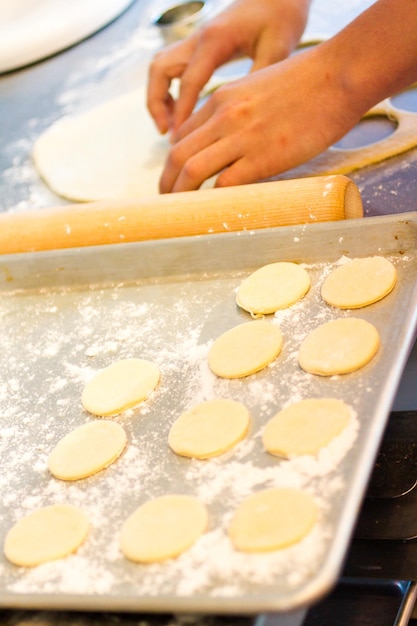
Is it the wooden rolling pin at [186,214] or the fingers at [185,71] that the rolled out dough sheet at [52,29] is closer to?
the fingers at [185,71]

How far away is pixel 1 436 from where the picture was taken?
1.34m

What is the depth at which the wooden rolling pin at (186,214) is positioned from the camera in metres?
1.48

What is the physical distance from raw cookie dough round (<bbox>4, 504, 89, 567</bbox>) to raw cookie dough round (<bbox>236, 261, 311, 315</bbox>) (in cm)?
51

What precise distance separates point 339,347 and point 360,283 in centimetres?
16

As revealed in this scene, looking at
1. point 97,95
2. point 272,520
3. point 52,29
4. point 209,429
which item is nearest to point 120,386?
point 209,429

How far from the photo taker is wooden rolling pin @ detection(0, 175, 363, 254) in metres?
1.48

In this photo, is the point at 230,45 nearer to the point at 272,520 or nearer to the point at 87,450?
the point at 87,450

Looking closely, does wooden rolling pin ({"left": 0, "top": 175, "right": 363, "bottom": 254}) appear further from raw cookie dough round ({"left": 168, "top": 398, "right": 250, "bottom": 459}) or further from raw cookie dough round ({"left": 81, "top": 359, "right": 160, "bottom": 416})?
raw cookie dough round ({"left": 168, "top": 398, "right": 250, "bottom": 459})

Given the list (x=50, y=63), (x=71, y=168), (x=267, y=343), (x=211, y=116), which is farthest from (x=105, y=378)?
(x=50, y=63)

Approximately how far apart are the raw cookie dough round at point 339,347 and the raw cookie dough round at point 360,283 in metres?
0.05

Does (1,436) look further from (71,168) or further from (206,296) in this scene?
(71,168)

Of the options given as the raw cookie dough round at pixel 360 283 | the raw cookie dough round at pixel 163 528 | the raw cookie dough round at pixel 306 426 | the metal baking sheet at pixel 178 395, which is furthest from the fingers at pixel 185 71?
the raw cookie dough round at pixel 163 528

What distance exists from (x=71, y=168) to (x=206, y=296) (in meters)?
0.85

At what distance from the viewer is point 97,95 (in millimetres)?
2580
